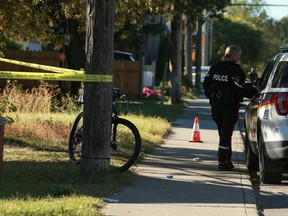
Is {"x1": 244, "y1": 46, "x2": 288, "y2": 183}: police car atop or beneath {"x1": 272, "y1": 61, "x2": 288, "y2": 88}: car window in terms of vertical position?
beneath

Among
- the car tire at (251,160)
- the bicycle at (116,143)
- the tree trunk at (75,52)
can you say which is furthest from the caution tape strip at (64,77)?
the tree trunk at (75,52)

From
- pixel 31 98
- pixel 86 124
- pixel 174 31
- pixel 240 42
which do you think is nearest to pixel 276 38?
pixel 240 42

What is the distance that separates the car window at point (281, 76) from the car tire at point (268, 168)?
0.78 meters

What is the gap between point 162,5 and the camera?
12312 mm

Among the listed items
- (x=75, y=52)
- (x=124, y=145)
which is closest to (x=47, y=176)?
(x=124, y=145)

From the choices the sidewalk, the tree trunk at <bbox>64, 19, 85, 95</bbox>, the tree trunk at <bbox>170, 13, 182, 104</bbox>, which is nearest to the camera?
the sidewalk

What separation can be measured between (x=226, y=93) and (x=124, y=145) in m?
2.39

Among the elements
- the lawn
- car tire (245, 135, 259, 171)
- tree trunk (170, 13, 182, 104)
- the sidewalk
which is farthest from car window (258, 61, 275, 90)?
tree trunk (170, 13, 182, 104)

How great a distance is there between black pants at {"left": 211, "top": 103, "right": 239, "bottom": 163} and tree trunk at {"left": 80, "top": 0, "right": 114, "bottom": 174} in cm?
250

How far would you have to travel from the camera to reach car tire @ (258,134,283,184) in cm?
1009

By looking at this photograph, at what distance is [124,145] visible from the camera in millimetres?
12742

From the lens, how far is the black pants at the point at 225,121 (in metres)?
11.3

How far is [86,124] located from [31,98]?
8.83m

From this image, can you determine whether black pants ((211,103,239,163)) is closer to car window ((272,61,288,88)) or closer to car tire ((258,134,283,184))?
car tire ((258,134,283,184))
